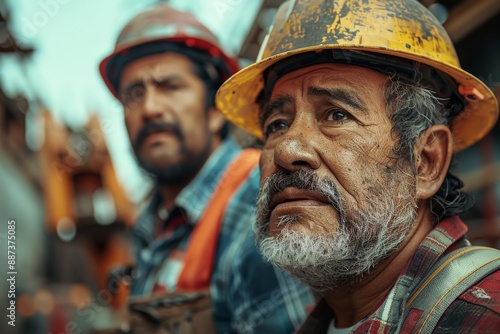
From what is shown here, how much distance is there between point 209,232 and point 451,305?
190cm

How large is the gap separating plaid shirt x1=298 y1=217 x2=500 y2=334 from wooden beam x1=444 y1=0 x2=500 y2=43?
3.30 m

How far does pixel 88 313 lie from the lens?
5199mm

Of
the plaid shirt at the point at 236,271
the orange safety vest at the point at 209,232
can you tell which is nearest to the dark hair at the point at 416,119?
the plaid shirt at the point at 236,271

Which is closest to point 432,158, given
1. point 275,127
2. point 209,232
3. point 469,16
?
point 275,127

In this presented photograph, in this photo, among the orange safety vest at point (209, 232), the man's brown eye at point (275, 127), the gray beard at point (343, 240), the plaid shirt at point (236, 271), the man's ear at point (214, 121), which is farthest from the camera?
the man's ear at point (214, 121)

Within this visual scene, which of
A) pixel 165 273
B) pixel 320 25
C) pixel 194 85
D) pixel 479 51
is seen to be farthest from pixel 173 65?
pixel 479 51

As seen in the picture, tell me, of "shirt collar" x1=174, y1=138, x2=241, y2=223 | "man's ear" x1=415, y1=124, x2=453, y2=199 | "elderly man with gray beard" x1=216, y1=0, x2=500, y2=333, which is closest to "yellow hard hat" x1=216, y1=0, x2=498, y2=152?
"elderly man with gray beard" x1=216, y1=0, x2=500, y2=333

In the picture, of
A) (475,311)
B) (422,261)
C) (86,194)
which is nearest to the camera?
(475,311)

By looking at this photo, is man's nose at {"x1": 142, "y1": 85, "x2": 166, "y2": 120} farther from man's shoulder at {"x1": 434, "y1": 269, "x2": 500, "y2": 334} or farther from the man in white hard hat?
man's shoulder at {"x1": 434, "y1": 269, "x2": 500, "y2": 334}

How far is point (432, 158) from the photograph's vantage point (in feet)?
8.52

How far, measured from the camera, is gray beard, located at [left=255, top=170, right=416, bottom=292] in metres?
2.36

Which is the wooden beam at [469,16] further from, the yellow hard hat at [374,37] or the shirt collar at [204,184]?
the yellow hard hat at [374,37]

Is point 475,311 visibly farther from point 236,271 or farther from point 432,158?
point 236,271

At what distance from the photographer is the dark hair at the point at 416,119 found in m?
2.52
